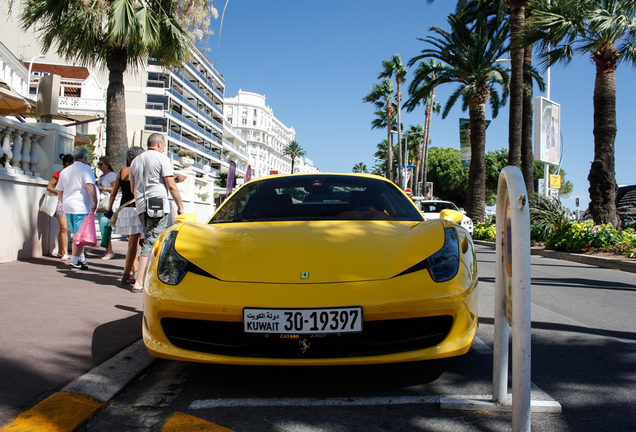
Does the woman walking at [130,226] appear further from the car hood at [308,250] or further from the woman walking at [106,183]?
the car hood at [308,250]

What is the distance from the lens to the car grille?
2393 millimetres

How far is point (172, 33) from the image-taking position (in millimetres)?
12141

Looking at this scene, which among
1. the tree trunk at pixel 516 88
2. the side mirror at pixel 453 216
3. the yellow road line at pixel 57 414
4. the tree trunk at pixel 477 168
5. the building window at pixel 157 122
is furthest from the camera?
the building window at pixel 157 122

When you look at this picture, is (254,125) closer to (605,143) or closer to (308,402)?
(605,143)

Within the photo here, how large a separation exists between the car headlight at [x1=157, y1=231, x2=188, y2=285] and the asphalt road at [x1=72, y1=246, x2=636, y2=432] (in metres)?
0.62

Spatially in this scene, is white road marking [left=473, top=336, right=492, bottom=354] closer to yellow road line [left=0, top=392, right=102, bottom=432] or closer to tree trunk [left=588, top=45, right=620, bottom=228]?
yellow road line [left=0, top=392, right=102, bottom=432]

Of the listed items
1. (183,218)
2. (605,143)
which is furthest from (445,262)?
(605,143)


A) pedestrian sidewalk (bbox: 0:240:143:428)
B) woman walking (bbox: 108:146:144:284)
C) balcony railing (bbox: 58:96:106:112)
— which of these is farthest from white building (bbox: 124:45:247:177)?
pedestrian sidewalk (bbox: 0:240:143:428)

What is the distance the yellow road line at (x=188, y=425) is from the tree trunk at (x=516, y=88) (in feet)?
50.0

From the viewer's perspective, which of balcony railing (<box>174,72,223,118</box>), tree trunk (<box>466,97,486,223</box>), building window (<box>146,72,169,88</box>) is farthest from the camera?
balcony railing (<box>174,72,223,118</box>)

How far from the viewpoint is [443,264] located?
8.64 ft

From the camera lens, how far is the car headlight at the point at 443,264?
8.38 ft

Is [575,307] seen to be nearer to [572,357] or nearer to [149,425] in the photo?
[572,357]

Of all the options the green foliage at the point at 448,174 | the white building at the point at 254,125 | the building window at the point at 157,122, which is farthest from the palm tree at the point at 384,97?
the white building at the point at 254,125
